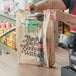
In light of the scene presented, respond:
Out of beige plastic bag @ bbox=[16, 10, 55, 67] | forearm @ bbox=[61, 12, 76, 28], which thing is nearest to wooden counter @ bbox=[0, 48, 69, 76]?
beige plastic bag @ bbox=[16, 10, 55, 67]

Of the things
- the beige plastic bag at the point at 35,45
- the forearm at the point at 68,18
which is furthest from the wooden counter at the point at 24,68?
the forearm at the point at 68,18

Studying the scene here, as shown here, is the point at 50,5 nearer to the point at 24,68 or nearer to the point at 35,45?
the point at 35,45

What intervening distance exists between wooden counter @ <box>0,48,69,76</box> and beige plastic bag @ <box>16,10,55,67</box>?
43 mm

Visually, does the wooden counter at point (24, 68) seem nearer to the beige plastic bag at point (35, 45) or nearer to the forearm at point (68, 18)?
the beige plastic bag at point (35, 45)

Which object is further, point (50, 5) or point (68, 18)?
point (50, 5)

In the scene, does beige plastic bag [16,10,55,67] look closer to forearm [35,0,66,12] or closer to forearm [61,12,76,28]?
forearm [35,0,66,12]

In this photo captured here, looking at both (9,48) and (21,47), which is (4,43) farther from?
(21,47)

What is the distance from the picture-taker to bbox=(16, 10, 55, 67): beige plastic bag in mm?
1080

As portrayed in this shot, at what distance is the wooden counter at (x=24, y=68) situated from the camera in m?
1.01

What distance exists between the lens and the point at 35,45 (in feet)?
3.71

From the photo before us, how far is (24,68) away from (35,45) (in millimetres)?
146

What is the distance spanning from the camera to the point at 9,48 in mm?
1762

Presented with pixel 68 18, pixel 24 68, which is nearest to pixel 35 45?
pixel 24 68

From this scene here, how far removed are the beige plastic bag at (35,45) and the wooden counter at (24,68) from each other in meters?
0.04
